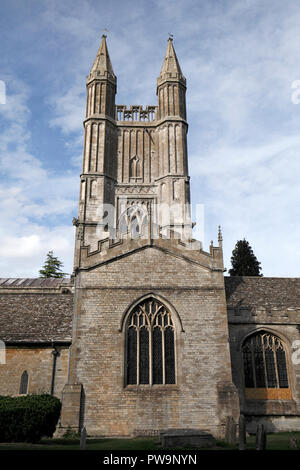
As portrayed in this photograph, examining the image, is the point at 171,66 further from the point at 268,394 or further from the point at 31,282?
the point at 268,394

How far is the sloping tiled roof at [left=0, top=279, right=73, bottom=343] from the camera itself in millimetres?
19953

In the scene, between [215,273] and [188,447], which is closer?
[188,447]

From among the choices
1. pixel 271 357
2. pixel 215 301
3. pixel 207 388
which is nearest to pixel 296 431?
pixel 271 357

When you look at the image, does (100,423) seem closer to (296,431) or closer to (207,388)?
(207,388)

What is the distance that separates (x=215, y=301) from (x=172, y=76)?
3293 cm

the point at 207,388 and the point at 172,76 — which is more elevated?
the point at 172,76

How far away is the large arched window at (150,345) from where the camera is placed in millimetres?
18047

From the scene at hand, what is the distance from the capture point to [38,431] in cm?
1391

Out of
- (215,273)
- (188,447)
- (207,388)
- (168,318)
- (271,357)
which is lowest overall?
(188,447)

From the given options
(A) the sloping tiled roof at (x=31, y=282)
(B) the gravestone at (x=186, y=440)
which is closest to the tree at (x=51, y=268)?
(A) the sloping tiled roof at (x=31, y=282)

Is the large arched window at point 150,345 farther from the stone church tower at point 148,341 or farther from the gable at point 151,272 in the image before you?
the gable at point 151,272

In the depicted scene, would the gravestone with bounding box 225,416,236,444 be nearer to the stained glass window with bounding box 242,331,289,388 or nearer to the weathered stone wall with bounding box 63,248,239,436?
the weathered stone wall with bounding box 63,248,239,436

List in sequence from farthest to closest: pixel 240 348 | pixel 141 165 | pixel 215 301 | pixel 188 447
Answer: pixel 141 165 < pixel 240 348 < pixel 215 301 < pixel 188 447

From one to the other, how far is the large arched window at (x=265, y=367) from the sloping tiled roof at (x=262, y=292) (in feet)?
7.37
